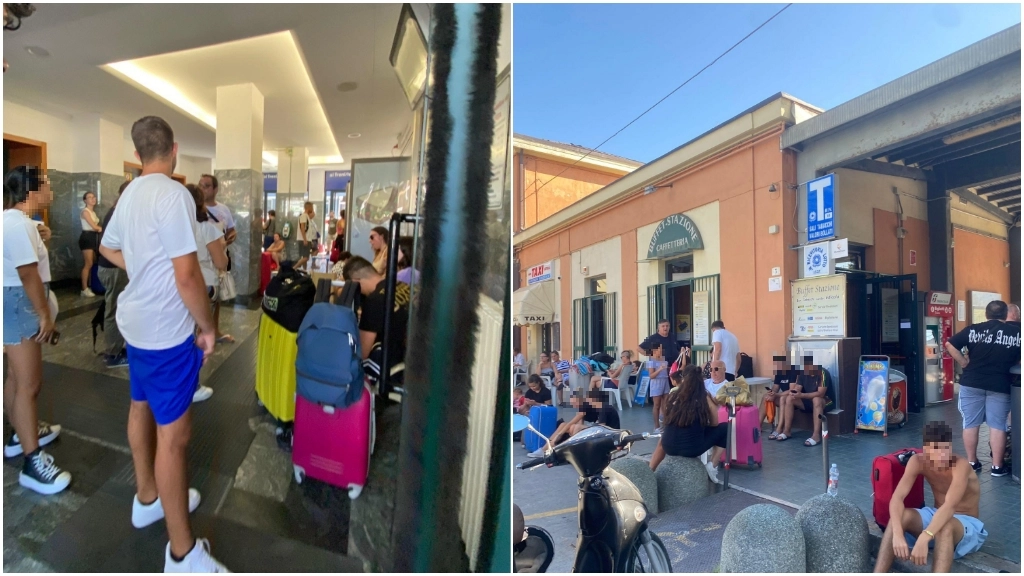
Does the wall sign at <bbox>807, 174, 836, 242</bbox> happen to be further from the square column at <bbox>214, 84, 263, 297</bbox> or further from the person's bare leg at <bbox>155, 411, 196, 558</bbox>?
the square column at <bbox>214, 84, 263, 297</bbox>

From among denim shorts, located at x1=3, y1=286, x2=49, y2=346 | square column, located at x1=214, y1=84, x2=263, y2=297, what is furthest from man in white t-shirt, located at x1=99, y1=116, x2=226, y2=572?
square column, located at x1=214, y1=84, x2=263, y2=297

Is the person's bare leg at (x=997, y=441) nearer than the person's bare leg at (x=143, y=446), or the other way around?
the person's bare leg at (x=997, y=441)

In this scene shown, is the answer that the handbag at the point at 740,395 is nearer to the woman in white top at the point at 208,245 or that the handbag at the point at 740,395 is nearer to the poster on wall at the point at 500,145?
the poster on wall at the point at 500,145

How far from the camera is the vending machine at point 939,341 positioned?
1321 millimetres

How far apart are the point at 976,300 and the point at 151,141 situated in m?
2.29

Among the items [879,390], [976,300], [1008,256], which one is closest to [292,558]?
[879,390]

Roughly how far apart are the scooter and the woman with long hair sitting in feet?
0.18

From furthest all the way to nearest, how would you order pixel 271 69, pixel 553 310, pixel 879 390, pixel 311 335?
pixel 271 69 < pixel 311 335 < pixel 553 310 < pixel 879 390

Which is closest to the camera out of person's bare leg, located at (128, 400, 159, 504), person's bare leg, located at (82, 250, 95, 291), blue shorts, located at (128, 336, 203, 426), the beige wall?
the beige wall

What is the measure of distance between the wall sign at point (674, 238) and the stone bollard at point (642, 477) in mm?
572

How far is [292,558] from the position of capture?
171 cm

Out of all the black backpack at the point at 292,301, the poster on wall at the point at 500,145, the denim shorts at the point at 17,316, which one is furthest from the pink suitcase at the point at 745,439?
the denim shorts at the point at 17,316

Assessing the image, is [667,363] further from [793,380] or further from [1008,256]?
[1008,256]

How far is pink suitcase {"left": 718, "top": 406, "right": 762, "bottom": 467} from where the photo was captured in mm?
1413
